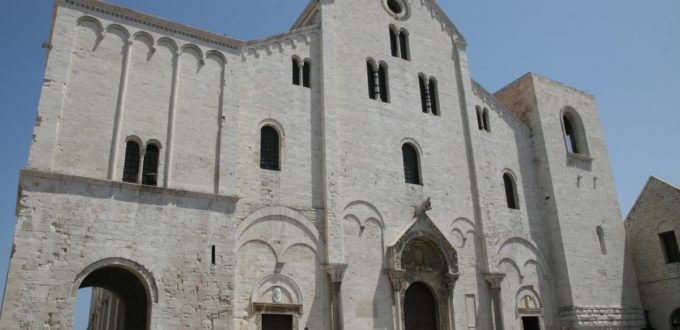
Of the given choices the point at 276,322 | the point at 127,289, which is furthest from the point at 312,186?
the point at 127,289

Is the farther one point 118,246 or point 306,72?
point 306,72

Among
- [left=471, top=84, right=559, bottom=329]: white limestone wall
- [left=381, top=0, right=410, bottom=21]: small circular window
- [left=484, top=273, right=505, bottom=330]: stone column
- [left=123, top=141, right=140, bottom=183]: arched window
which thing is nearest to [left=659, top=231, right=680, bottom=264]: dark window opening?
[left=471, top=84, right=559, bottom=329]: white limestone wall

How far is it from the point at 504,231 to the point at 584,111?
343 inches

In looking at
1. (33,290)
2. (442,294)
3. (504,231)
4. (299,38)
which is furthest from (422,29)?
(33,290)

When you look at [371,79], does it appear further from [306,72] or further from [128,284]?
[128,284]

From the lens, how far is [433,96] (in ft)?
69.6

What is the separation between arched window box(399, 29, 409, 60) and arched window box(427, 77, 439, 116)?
56.5 inches

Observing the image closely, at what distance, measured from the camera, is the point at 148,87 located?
1444cm

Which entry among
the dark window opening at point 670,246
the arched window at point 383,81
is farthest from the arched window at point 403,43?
the dark window opening at point 670,246

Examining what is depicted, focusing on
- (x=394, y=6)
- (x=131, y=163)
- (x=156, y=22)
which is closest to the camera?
(x=131, y=163)

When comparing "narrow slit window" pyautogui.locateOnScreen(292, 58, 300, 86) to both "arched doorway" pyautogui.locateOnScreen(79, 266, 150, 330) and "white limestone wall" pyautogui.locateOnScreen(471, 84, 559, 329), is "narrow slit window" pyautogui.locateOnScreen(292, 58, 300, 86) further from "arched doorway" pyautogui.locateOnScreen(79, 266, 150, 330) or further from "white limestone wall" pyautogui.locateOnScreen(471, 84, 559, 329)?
"arched doorway" pyautogui.locateOnScreen(79, 266, 150, 330)

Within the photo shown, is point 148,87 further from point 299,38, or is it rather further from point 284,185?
point 299,38

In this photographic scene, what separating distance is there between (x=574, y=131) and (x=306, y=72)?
13956 millimetres

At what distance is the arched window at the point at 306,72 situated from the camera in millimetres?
18156
